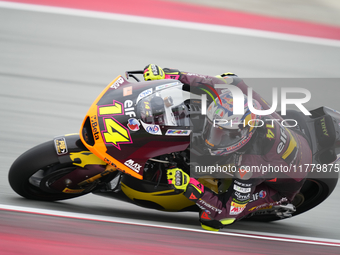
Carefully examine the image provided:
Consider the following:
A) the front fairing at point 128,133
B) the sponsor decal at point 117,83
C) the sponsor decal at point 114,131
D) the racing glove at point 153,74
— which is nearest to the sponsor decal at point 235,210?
the front fairing at point 128,133

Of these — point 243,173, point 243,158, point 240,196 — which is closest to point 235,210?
point 240,196

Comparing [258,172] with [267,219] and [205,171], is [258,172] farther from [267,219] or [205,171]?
[267,219]

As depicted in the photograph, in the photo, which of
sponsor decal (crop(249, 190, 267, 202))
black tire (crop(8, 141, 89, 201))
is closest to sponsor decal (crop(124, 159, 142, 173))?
black tire (crop(8, 141, 89, 201))

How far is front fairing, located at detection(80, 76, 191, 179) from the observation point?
269 cm

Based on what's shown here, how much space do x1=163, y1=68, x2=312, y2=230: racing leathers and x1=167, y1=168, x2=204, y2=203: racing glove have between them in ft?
0.06

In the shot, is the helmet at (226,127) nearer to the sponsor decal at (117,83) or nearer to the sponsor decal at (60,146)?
the sponsor decal at (117,83)

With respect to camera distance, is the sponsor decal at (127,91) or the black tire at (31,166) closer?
the sponsor decal at (127,91)

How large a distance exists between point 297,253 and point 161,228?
0.98m

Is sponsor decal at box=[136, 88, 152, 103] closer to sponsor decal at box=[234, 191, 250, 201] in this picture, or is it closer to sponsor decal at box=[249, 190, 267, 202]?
sponsor decal at box=[234, 191, 250, 201]

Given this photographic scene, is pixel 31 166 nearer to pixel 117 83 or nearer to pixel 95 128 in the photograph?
pixel 95 128

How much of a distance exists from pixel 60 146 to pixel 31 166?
266mm

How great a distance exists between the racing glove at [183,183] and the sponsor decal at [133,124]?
420mm

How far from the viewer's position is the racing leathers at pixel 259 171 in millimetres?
2984

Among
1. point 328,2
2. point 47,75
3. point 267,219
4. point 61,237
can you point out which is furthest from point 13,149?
point 328,2
